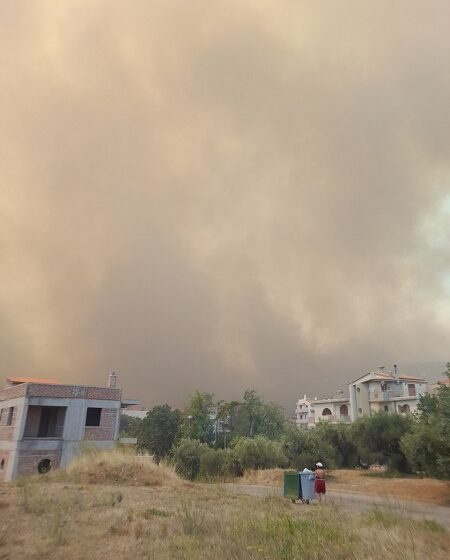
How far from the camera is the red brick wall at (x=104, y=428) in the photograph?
1660 inches

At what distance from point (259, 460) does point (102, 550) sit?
2711 centimetres

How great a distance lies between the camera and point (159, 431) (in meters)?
65.4

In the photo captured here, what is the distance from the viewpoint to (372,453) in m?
31.4

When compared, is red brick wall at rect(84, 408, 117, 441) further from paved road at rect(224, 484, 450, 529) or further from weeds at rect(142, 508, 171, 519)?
weeds at rect(142, 508, 171, 519)

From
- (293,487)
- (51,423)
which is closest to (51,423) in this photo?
(51,423)

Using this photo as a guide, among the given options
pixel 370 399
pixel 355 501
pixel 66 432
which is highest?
pixel 370 399

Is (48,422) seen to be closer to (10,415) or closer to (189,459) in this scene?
(10,415)

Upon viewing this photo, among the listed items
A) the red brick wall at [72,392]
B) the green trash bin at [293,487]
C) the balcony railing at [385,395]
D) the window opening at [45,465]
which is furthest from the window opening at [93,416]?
the balcony railing at [385,395]

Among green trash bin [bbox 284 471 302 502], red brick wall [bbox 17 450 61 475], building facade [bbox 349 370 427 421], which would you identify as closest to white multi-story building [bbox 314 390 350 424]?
building facade [bbox 349 370 427 421]

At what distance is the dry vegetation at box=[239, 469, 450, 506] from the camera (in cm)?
2033

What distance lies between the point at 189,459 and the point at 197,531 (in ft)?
108

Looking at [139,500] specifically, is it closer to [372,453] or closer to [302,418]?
[372,453]

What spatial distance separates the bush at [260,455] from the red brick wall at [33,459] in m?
17.3

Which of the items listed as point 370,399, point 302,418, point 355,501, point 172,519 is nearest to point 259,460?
point 355,501
